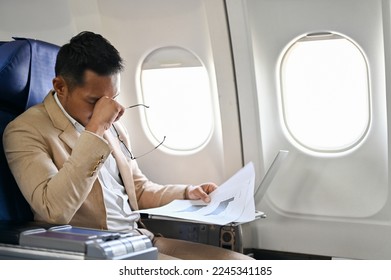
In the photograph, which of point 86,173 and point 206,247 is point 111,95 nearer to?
point 86,173

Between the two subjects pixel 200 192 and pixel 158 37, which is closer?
pixel 200 192

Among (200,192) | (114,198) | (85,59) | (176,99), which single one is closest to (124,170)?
(114,198)

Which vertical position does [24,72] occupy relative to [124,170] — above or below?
above

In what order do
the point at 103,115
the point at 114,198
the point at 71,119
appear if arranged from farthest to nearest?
the point at 114,198 < the point at 71,119 < the point at 103,115

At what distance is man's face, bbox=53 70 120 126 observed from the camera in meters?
2.65

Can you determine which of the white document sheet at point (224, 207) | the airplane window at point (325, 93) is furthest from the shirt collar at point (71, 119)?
the airplane window at point (325, 93)

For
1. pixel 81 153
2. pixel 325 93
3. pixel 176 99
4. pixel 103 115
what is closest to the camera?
pixel 81 153

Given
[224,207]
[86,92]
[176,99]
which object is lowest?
[224,207]

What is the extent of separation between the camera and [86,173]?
8.08ft

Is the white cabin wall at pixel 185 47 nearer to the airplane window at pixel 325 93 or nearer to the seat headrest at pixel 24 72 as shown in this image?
the airplane window at pixel 325 93

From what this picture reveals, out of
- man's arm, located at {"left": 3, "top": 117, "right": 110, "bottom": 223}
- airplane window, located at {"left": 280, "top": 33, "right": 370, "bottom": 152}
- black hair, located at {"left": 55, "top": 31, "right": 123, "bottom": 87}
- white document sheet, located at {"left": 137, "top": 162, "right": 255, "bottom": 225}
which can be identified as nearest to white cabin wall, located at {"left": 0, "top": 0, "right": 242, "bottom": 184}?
airplane window, located at {"left": 280, "top": 33, "right": 370, "bottom": 152}

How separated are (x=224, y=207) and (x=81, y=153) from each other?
0.64 metres

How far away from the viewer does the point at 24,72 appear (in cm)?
276

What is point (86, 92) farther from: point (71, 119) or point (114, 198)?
point (114, 198)
